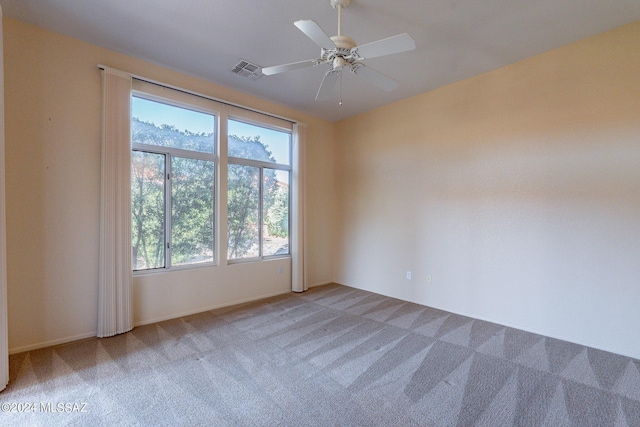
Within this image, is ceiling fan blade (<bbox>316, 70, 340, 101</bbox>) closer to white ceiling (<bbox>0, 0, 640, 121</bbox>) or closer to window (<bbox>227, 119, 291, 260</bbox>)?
white ceiling (<bbox>0, 0, 640, 121</bbox>)

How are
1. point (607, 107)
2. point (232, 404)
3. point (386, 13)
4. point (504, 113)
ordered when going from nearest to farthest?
point (232, 404), point (386, 13), point (607, 107), point (504, 113)

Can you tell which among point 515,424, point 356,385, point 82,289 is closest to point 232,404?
point 356,385

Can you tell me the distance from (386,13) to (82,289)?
4102 mm

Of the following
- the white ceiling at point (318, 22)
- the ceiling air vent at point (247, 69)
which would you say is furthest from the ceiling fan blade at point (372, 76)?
the ceiling air vent at point (247, 69)

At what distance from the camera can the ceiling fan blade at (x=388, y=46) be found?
1908 millimetres

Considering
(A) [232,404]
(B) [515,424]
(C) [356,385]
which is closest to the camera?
(B) [515,424]

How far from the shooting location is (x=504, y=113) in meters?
3.46

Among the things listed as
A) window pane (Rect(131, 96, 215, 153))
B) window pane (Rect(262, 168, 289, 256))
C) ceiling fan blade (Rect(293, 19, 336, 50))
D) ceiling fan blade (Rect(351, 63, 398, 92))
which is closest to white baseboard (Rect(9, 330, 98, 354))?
window pane (Rect(131, 96, 215, 153))

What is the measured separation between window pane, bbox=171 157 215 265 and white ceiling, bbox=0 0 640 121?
128cm

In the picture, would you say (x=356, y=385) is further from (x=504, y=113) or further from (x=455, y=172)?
(x=504, y=113)

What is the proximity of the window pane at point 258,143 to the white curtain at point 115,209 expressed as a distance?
1359 mm

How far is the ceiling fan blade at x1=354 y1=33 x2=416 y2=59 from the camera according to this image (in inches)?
75.1

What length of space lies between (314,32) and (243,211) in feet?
9.65

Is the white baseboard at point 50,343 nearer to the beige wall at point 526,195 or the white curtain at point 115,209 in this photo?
the white curtain at point 115,209
